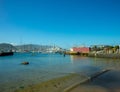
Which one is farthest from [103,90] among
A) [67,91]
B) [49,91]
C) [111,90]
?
[49,91]

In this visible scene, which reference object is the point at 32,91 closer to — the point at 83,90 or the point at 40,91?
the point at 40,91

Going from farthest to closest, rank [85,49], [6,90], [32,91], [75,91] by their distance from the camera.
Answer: [85,49] → [6,90] → [32,91] → [75,91]

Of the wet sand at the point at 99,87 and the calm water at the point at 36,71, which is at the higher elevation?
the wet sand at the point at 99,87

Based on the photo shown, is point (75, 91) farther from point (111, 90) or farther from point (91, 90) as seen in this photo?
point (111, 90)

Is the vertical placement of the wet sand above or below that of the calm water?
above

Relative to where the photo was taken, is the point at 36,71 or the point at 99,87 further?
the point at 36,71

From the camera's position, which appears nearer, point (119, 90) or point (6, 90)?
point (119, 90)

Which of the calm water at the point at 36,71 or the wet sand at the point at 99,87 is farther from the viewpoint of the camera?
the calm water at the point at 36,71

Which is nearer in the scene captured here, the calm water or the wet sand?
the wet sand

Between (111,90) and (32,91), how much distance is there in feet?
19.6

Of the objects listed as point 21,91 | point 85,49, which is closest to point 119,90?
point 21,91

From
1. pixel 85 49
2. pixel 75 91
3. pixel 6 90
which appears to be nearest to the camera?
pixel 75 91

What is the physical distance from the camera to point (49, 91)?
1372cm

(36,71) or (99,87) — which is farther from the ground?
(99,87)
